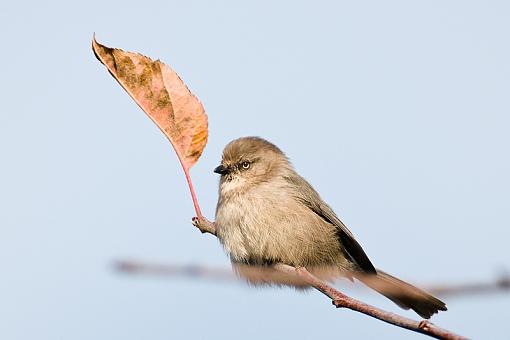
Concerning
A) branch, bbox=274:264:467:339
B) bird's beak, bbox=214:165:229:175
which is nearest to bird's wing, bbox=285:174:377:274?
bird's beak, bbox=214:165:229:175

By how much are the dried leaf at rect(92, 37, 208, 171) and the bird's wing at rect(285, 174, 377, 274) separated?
2438 mm

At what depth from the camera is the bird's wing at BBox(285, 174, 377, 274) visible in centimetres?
524

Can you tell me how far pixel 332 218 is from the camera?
5547 mm

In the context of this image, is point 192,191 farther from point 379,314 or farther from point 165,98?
point 379,314

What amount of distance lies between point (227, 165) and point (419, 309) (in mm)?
1946

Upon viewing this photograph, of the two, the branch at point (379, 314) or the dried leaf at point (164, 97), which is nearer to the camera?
the branch at point (379, 314)

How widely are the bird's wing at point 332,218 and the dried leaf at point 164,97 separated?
8.00 feet

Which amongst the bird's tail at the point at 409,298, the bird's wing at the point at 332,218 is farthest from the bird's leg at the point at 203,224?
the bird's wing at the point at 332,218

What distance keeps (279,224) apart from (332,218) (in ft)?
2.25

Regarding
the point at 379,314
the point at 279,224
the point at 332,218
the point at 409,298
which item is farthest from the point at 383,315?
the point at 332,218

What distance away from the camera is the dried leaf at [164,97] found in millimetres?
2932

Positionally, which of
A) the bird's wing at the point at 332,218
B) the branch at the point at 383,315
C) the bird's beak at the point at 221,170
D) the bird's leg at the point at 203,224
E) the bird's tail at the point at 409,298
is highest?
the bird's beak at the point at 221,170

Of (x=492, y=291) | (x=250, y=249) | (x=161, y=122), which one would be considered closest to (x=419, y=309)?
(x=250, y=249)

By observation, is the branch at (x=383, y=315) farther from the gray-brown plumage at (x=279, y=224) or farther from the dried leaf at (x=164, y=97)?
the gray-brown plumage at (x=279, y=224)
